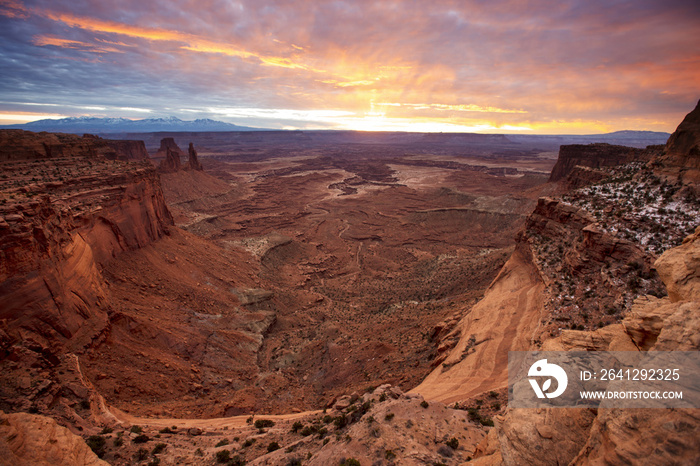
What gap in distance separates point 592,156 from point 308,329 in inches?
2633

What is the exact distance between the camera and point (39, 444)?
28.1 ft

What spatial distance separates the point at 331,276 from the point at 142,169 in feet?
74.1

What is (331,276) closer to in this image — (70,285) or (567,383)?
(70,285)

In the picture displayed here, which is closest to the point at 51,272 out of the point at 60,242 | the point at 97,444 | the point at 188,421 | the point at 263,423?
the point at 60,242

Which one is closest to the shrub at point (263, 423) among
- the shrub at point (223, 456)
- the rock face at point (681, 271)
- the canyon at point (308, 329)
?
the canyon at point (308, 329)

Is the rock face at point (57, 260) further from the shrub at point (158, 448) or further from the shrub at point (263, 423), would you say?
the shrub at point (263, 423)

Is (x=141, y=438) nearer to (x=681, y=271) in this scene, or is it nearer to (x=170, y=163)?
(x=681, y=271)

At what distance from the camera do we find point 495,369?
524 inches

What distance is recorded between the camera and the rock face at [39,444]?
315 inches

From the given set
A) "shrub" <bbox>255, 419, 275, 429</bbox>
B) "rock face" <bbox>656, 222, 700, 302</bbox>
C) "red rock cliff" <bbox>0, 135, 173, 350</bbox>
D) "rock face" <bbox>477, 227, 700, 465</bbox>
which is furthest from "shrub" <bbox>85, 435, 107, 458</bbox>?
"rock face" <bbox>656, 222, 700, 302</bbox>

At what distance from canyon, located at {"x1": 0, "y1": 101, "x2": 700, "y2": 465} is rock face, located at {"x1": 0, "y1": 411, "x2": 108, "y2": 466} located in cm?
6

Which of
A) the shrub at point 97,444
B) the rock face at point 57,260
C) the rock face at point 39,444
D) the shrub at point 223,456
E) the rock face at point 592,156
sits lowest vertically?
the shrub at point 223,456

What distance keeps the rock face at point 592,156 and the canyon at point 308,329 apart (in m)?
30.3

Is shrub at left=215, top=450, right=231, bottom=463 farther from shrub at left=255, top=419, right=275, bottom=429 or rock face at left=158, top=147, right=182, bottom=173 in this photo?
rock face at left=158, top=147, right=182, bottom=173
